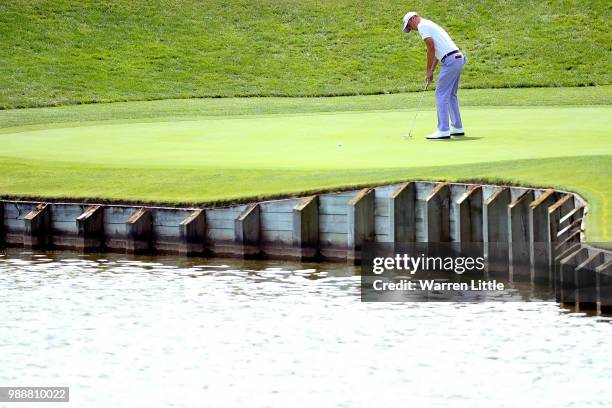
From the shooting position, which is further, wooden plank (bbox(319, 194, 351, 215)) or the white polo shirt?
the white polo shirt

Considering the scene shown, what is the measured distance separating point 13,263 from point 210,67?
38.6 meters

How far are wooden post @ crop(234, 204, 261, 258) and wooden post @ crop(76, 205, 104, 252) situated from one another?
2.61 meters

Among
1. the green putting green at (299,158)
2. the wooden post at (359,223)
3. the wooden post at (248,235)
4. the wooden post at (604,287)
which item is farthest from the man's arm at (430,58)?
the wooden post at (604,287)

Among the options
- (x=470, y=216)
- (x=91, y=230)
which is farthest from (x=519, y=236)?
(x=91, y=230)

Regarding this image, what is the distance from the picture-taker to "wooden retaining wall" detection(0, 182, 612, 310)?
2014cm

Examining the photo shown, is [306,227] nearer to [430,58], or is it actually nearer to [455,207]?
[455,207]

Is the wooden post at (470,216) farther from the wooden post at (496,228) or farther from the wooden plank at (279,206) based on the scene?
the wooden plank at (279,206)

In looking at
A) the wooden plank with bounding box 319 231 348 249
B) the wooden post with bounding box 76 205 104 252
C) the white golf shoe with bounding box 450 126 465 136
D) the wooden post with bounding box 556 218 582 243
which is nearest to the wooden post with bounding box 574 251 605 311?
the wooden post with bounding box 556 218 582 243

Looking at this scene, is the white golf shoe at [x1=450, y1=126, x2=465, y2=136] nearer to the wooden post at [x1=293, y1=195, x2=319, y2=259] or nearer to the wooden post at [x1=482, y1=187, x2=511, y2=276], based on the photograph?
the wooden post at [x1=293, y1=195, x2=319, y2=259]

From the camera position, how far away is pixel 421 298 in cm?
1922

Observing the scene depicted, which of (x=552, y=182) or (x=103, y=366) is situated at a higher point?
(x=552, y=182)

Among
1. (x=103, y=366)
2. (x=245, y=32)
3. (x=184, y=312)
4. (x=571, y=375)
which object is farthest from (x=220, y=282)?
(x=245, y=32)

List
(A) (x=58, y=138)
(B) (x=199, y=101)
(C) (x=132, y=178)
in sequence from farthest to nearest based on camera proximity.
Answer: (B) (x=199, y=101)
(A) (x=58, y=138)
(C) (x=132, y=178)

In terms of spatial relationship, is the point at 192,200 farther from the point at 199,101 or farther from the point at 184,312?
the point at 199,101
